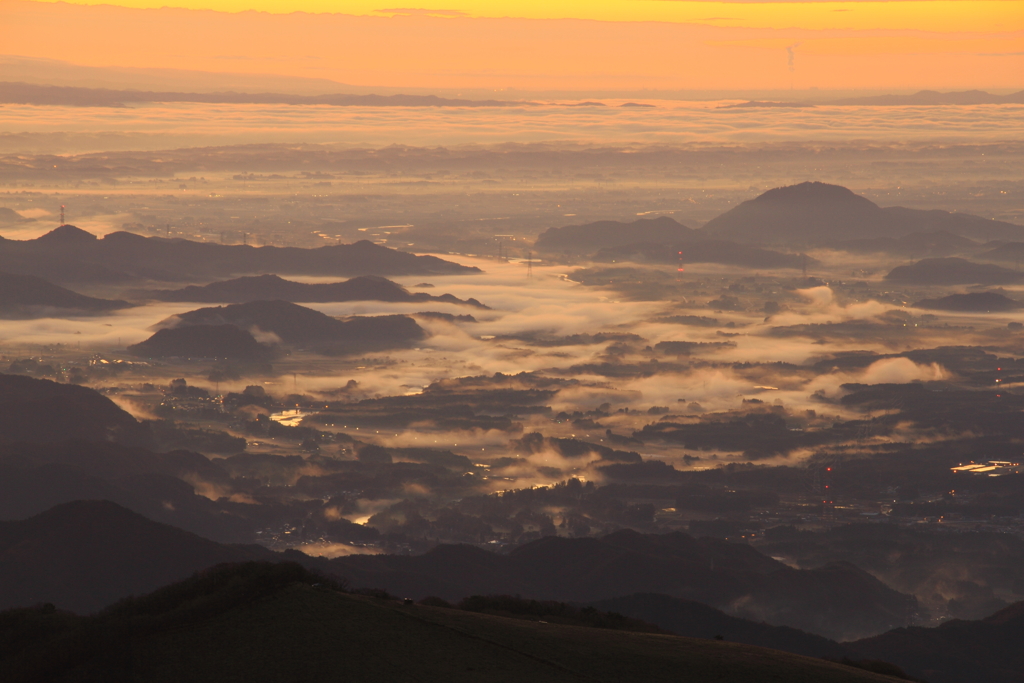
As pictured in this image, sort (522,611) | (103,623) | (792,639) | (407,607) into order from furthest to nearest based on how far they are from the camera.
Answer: (792,639) → (522,611) → (407,607) → (103,623)

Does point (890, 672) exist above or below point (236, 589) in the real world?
below

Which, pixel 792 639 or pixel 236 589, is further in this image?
pixel 792 639

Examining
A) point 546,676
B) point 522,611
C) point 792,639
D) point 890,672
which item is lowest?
point 792,639

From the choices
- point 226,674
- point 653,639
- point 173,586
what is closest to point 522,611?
point 653,639

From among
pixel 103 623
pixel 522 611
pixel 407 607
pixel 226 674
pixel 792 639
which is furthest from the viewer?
pixel 792 639

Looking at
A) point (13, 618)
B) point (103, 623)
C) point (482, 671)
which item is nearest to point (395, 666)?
point (482, 671)

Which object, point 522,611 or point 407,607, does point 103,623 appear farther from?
point 522,611

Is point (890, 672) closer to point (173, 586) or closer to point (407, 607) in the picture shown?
point (407, 607)
